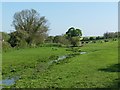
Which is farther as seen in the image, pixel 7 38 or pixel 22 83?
pixel 7 38

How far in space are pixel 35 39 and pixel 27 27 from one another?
4.78 meters

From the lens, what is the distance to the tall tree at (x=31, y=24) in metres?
94.1

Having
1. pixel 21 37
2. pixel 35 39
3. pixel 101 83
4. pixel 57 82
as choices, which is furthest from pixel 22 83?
pixel 35 39

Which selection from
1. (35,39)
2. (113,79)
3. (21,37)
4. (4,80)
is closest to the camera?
(113,79)

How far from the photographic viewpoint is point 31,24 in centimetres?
9450

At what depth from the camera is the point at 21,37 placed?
88000mm

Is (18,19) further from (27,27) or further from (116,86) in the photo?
(116,86)

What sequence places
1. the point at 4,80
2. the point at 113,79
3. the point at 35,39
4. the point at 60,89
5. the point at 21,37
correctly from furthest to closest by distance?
the point at 35,39 < the point at 21,37 < the point at 4,80 < the point at 113,79 < the point at 60,89

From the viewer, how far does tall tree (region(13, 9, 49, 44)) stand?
94.1 meters

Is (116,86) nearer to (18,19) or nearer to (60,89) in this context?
(60,89)

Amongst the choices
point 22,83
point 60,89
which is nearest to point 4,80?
point 22,83

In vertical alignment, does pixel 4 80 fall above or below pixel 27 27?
below

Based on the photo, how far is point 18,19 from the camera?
95.2 meters

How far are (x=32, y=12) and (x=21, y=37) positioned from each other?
12206mm
